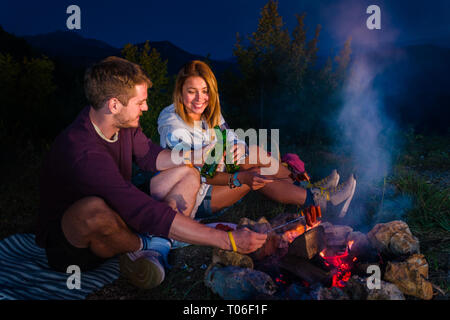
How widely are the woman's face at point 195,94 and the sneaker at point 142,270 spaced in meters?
1.70

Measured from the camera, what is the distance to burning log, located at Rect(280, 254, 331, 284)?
227 centimetres

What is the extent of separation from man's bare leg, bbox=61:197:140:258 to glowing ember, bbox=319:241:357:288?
160cm

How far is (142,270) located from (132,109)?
1.28m

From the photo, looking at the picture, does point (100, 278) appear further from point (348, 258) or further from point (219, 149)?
point (348, 258)

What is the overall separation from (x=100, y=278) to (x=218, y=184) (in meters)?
1.47

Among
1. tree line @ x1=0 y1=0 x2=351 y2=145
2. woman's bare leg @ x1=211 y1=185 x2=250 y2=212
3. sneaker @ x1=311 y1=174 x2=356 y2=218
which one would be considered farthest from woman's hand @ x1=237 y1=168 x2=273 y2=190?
tree line @ x1=0 y1=0 x2=351 y2=145

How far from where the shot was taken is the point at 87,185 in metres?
2.18

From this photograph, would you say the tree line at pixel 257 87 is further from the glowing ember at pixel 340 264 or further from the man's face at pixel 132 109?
the glowing ember at pixel 340 264

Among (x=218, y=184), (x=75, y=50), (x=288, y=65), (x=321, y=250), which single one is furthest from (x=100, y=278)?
(x=75, y=50)

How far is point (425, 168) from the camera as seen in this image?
5344mm

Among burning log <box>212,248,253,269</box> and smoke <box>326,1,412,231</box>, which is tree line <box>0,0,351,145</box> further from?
burning log <box>212,248,253,269</box>

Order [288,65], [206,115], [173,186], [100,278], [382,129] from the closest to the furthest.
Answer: [100,278]
[173,186]
[206,115]
[382,129]
[288,65]

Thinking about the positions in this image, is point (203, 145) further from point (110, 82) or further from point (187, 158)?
point (110, 82)

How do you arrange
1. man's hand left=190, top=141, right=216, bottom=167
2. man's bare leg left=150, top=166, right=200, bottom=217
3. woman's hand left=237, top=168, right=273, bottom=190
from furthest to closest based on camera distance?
woman's hand left=237, top=168, right=273, bottom=190, man's hand left=190, top=141, right=216, bottom=167, man's bare leg left=150, top=166, right=200, bottom=217
